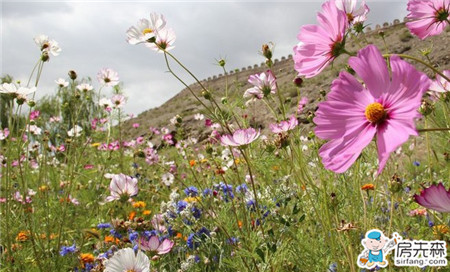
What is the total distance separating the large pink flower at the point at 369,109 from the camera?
37cm

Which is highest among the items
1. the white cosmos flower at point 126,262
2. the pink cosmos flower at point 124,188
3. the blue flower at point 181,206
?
the pink cosmos flower at point 124,188

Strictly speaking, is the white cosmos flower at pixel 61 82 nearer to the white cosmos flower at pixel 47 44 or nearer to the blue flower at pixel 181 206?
the white cosmos flower at pixel 47 44

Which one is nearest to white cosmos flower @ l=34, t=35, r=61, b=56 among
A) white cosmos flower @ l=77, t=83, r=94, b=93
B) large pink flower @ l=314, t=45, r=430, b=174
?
white cosmos flower @ l=77, t=83, r=94, b=93

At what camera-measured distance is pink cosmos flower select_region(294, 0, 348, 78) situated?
49 centimetres

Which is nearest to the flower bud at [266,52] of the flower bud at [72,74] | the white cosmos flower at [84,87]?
the flower bud at [72,74]

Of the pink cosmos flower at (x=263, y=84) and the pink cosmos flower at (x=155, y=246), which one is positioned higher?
the pink cosmos flower at (x=263, y=84)

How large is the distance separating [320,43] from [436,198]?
233mm

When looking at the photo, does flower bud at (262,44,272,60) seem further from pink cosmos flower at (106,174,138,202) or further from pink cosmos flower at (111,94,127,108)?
pink cosmos flower at (111,94,127,108)

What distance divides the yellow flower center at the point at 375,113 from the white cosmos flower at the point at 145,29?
740mm

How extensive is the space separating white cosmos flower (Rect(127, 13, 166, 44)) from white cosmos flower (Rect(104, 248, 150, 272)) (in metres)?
0.56

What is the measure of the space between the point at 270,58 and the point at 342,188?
1.54ft

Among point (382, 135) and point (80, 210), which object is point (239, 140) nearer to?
point (382, 135)

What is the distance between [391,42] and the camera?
12.4 meters

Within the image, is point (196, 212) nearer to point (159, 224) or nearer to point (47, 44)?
point (159, 224)
